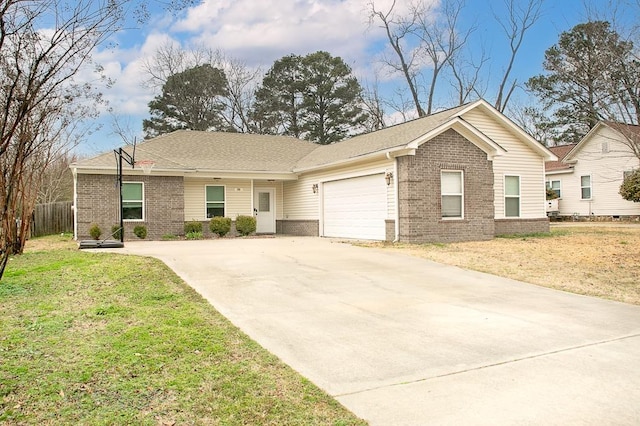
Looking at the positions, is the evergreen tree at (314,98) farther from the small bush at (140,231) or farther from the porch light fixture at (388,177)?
the porch light fixture at (388,177)

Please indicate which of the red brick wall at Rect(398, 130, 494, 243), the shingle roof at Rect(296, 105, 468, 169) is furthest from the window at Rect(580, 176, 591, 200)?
the red brick wall at Rect(398, 130, 494, 243)

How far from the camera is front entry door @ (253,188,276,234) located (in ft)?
72.8

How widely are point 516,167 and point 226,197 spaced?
1182 cm

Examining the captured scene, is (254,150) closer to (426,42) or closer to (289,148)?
(289,148)

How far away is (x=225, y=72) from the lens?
38.5m

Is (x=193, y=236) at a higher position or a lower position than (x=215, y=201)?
lower

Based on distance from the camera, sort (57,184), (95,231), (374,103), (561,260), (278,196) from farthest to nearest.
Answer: (374,103) → (57,184) → (278,196) → (95,231) → (561,260)

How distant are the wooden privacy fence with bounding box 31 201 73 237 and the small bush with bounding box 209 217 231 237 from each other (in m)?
8.08

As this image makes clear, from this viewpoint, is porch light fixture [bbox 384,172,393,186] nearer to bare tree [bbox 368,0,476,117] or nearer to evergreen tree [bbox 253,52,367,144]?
bare tree [bbox 368,0,476,117]

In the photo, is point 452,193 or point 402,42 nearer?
point 452,193

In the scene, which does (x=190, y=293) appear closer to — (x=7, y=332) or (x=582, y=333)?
(x=7, y=332)

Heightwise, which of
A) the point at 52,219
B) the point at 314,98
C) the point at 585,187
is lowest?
the point at 52,219

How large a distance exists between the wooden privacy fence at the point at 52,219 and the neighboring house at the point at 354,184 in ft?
17.6

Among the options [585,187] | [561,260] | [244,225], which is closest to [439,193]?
[561,260]
